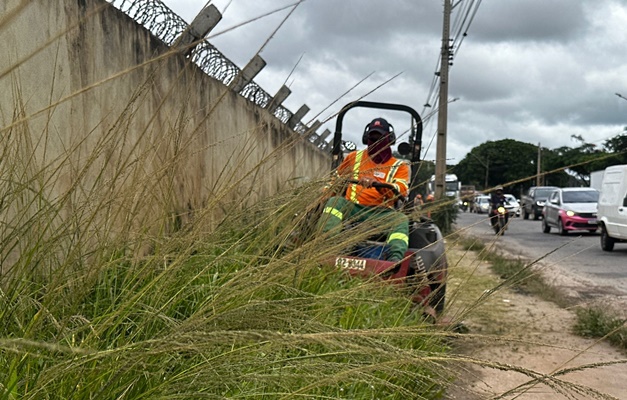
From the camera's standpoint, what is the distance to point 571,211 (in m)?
20.8

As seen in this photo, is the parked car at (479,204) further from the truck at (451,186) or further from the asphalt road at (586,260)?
the asphalt road at (586,260)

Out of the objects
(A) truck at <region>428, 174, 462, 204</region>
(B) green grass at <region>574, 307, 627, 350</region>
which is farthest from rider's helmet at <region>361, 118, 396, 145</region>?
(B) green grass at <region>574, 307, 627, 350</region>

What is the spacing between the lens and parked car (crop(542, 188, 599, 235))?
2067cm

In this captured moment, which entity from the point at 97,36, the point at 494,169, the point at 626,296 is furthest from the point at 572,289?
the point at 97,36

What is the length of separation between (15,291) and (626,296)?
7.89m

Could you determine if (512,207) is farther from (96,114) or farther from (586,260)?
(96,114)

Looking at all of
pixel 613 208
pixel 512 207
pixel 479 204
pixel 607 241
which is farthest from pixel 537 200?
pixel 613 208

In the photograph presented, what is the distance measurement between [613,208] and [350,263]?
12612 millimetres

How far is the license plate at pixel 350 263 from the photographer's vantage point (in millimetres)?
3818

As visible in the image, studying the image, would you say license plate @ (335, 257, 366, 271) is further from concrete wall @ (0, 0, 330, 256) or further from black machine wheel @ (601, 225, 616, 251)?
black machine wheel @ (601, 225, 616, 251)

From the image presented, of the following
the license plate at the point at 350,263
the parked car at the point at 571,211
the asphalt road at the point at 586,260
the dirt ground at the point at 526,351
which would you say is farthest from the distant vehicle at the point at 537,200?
the license plate at the point at 350,263

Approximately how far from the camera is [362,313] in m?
3.62

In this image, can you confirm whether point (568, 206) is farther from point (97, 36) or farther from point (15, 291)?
point (15, 291)

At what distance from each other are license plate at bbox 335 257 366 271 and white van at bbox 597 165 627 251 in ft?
38.3
